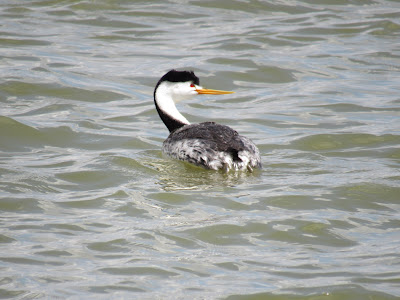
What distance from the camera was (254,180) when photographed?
21.8ft

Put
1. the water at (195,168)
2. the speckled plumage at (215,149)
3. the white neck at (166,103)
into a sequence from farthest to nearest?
the white neck at (166,103) < the speckled plumage at (215,149) < the water at (195,168)

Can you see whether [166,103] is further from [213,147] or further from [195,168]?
[213,147]

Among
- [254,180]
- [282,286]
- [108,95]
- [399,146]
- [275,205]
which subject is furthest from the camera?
[108,95]

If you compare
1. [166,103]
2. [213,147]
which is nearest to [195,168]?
[213,147]

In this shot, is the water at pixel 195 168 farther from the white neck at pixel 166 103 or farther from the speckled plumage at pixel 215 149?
Result: the white neck at pixel 166 103

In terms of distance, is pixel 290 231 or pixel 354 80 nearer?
pixel 290 231

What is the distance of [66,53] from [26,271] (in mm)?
7551

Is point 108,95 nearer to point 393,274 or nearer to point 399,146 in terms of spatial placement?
point 399,146

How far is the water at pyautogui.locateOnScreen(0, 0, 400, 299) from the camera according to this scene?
4727 millimetres

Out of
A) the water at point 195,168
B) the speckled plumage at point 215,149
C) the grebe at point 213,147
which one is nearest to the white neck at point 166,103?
the grebe at point 213,147

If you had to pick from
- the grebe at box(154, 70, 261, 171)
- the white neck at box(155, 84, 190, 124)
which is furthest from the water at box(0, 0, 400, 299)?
the white neck at box(155, 84, 190, 124)

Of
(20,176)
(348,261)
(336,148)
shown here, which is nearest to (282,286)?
(348,261)

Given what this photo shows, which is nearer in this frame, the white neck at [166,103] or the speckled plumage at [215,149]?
the speckled plumage at [215,149]

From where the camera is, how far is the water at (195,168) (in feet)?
15.5
